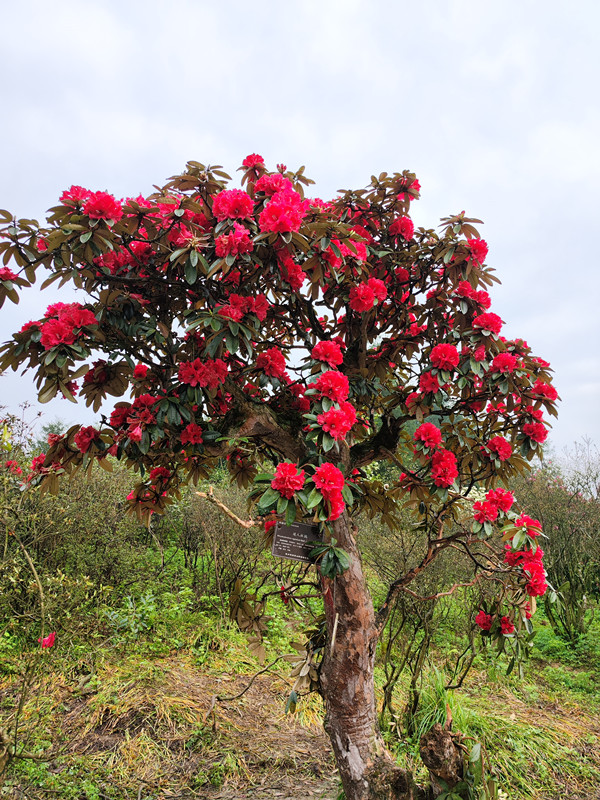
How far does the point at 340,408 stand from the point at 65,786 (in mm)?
2609

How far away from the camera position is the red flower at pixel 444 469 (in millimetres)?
2127

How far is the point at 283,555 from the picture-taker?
72.7 inches

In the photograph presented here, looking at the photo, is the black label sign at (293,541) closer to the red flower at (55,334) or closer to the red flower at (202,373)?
the red flower at (202,373)

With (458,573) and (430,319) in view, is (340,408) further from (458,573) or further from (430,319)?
(458,573)

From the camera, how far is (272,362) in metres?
2.19

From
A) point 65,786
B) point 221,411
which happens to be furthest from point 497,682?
point 221,411

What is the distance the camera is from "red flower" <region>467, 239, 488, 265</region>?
2248 millimetres

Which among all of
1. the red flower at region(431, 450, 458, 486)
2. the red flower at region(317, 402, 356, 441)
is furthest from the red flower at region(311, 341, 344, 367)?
the red flower at region(431, 450, 458, 486)

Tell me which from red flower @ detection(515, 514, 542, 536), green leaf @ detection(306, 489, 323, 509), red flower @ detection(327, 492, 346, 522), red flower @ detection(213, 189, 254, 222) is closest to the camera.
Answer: green leaf @ detection(306, 489, 323, 509)

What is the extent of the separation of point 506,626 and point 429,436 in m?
1.18

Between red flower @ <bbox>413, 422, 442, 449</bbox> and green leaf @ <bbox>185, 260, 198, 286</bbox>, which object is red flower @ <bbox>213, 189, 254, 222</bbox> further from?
red flower @ <bbox>413, 422, 442, 449</bbox>

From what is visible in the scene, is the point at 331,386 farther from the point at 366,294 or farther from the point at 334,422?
the point at 366,294

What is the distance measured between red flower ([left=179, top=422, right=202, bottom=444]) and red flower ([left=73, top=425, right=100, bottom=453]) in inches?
14.4

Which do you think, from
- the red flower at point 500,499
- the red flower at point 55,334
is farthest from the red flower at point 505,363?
Result: the red flower at point 55,334
